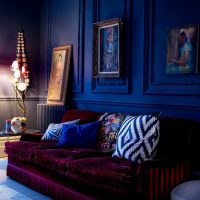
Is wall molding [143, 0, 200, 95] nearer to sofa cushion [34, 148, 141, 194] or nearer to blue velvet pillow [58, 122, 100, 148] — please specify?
blue velvet pillow [58, 122, 100, 148]

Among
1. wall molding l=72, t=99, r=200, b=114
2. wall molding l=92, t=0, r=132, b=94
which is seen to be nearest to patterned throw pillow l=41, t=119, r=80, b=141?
wall molding l=72, t=99, r=200, b=114

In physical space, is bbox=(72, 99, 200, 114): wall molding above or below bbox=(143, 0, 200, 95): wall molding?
below

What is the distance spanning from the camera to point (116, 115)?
3.49m

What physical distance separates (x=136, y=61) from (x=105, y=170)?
4.35ft

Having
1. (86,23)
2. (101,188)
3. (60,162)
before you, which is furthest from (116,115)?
(86,23)

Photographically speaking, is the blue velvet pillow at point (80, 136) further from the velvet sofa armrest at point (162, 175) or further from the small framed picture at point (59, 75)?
the small framed picture at point (59, 75)

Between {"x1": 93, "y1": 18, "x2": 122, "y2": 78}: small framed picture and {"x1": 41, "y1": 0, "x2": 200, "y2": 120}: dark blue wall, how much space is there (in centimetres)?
7

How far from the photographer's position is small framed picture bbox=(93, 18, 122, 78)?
3.75 metres

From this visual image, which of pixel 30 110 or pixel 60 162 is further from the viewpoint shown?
pixel 30 110

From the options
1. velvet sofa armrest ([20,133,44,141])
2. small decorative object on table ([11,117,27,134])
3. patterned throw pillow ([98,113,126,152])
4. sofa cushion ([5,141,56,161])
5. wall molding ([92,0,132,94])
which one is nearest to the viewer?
patterned throw pillow ([98,113,126,152])

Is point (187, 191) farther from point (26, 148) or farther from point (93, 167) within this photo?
point (26, 148)

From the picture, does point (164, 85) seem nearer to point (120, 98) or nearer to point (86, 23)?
point (120, 98)

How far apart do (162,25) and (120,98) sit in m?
0.85

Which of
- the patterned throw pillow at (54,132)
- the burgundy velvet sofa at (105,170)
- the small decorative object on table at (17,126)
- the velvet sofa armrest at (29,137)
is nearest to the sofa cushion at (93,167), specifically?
the burgundy velvet sofa at (105,170)
